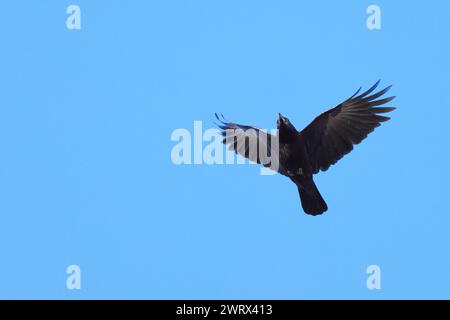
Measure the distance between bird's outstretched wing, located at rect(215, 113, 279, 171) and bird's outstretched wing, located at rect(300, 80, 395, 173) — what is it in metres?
0.52

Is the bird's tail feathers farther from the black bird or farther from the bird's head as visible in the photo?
the bird's head

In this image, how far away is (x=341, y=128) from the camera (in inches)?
572

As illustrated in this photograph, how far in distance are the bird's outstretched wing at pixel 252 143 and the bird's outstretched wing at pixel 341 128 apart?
1.70 feet

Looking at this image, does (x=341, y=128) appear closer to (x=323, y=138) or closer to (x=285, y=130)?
(x=323, y=138)

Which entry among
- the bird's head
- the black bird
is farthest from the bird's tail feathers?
the bird's head

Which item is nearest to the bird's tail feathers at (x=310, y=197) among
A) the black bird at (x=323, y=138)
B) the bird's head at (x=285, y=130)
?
the black bird at (x=323, y=138)

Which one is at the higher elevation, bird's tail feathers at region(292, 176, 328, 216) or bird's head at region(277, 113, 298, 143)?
bird's head at region(277, 113, 298, 143)

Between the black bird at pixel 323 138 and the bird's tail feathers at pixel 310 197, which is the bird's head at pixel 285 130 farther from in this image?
the bird's tail feathers at pixel 310 197

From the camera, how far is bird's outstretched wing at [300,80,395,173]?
47.4 ft

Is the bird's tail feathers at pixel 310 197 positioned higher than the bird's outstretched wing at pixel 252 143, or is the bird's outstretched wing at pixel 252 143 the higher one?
the bird's outstretched wing at pixel 252 143

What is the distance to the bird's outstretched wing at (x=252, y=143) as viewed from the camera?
571 inches
